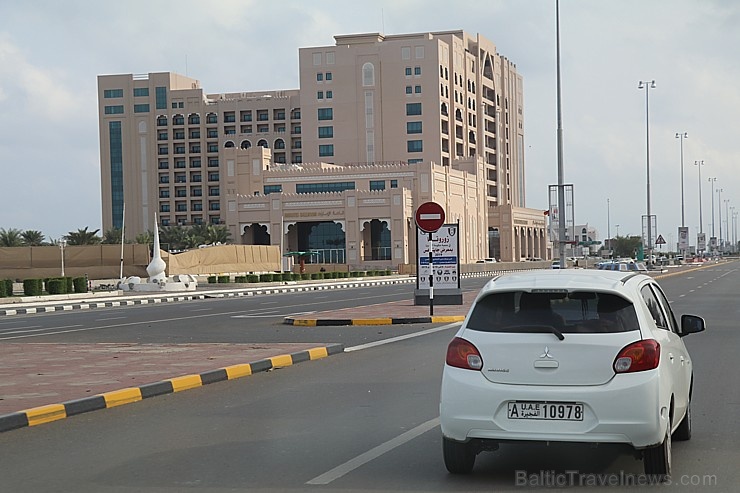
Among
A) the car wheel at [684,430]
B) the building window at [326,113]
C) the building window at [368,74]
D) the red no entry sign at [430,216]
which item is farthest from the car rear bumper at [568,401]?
the building window at [326,113]

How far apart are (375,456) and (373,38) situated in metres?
129

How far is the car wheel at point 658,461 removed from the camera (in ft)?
22.8

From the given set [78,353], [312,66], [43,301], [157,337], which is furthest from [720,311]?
[312,66]

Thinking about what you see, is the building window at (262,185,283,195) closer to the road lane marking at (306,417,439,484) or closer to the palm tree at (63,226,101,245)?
the palm tree at (63,226,101,245)

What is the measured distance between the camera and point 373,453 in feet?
26.9

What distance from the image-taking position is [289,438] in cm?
901

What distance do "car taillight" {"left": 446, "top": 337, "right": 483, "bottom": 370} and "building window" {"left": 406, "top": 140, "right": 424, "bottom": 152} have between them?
123 metres

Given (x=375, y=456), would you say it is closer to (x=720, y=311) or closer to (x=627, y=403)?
(x=627, y=403)

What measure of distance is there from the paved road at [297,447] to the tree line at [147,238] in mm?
77414

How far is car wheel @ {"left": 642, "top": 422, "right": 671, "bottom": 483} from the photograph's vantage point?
6.95 metres

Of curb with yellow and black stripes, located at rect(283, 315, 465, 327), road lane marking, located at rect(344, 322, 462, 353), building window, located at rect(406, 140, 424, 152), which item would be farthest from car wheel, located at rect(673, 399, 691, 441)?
building window, located at rect(406, 140, 424, 152)

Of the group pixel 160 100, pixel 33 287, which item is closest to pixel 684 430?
pixel 33 287

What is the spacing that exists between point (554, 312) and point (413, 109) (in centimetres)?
12327

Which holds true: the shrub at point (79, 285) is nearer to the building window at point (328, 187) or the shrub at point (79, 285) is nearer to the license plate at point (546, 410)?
the license plate at point (546, 410)
